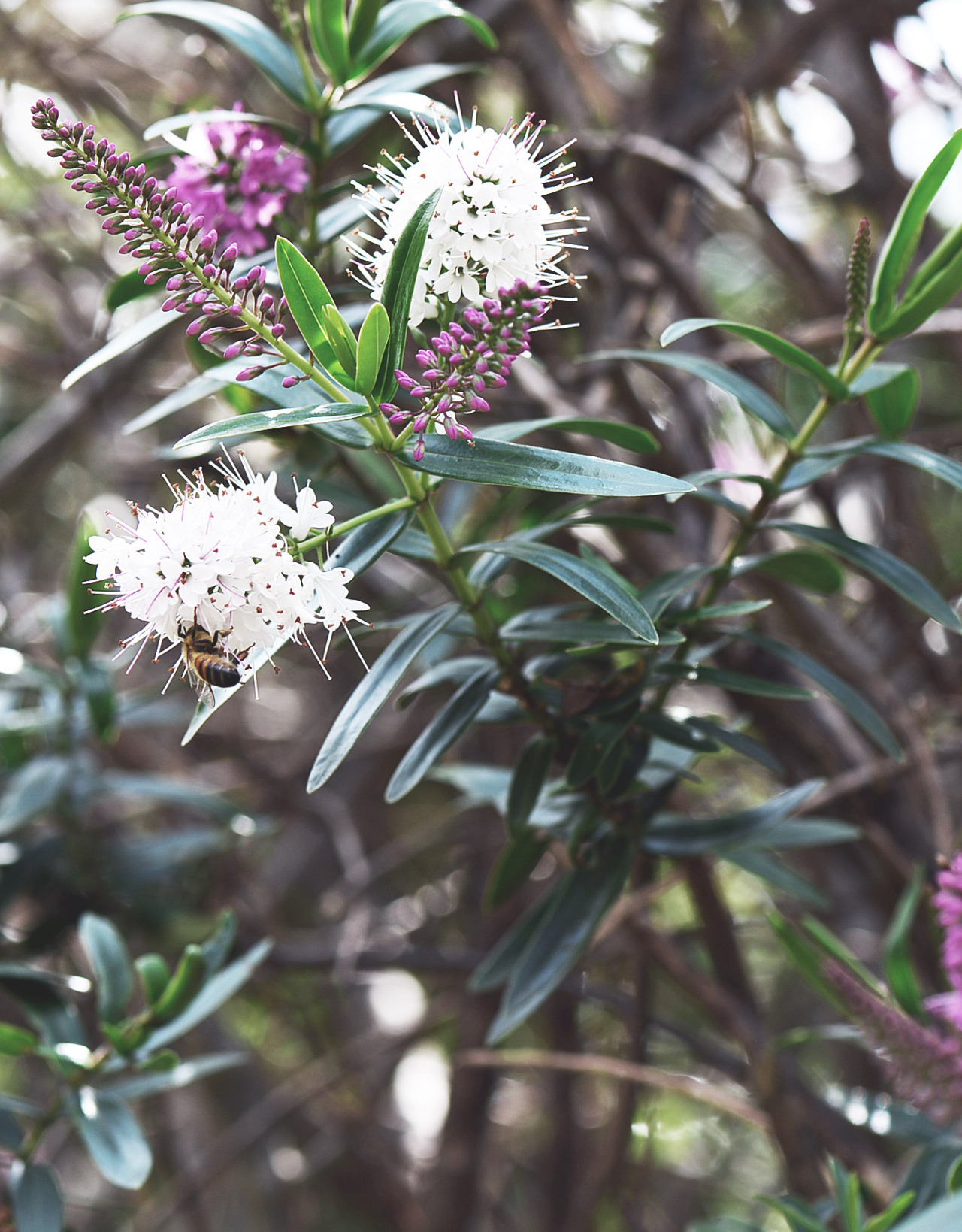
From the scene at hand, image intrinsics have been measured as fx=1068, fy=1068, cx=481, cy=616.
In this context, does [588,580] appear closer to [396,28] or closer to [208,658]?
[208,658]

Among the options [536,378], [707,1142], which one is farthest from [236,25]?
[707,1142]

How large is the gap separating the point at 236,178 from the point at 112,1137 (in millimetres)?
820

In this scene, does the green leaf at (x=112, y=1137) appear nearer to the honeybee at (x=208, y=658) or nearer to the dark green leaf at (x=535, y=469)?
the honeybee at (x=208, y=658)

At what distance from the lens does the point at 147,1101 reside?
2.14 metres

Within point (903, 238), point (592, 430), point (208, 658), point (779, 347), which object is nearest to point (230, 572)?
point (208, 658)

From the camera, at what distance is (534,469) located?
2.11 feet

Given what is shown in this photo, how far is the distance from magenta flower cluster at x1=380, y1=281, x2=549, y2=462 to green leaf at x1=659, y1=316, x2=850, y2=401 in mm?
89

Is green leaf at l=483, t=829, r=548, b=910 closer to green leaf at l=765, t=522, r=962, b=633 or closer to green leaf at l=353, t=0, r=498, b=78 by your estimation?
green leaf at l=765, t=522, r=962, b=633

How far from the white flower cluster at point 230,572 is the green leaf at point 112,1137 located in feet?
1.52

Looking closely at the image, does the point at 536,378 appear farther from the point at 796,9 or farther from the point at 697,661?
the point at 796,9

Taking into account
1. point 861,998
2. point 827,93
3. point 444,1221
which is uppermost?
point 827,93

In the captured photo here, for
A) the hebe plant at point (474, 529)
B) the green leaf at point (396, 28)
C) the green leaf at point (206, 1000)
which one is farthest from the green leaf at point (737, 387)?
the green leaf at point (206, 1000)

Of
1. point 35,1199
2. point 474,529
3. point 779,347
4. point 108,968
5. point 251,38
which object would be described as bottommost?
point 35,1199

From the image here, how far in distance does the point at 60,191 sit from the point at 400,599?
5.59 ft
